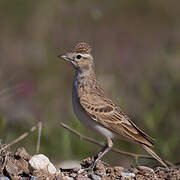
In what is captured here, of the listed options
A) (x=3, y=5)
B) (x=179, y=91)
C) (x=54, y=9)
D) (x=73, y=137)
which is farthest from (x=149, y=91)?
(x=3, y=5)

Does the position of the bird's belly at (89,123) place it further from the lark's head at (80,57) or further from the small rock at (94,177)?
the small rock at (94,177)

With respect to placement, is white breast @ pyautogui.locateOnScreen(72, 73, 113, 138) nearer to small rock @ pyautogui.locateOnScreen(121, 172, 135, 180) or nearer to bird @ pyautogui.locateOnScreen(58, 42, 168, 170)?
bird @ pyautogui.locateOnScreen(58, 42, 168, 170)

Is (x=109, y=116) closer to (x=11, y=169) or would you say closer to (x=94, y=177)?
(x=94, y=177)

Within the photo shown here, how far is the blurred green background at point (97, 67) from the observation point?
1095 centimetres

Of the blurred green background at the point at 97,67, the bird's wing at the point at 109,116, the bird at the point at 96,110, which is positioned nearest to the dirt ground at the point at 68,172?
the bird at the point at 96,110

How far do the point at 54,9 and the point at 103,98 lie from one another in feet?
23.8

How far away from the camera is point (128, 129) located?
8.61m

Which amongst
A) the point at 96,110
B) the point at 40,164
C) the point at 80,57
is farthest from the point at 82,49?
the point at 40,164

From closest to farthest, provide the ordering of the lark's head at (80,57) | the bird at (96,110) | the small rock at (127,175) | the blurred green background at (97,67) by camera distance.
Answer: the small rock at (127,175), the bird at (96,110), the lark's head at (80,57), the blurred green background at (97,67)

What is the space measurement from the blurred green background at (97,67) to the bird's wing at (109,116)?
1.05 metres

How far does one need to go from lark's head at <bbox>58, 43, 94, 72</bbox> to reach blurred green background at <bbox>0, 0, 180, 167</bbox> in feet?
2.79

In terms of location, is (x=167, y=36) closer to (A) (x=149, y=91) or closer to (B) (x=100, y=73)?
(B) (x=100, y=73)

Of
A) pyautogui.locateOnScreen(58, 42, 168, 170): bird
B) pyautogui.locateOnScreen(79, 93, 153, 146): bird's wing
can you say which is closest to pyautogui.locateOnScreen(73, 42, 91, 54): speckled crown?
pyautogui.locateOnScreen(58, 42, 168, 170): bird

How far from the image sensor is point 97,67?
16312 mm
